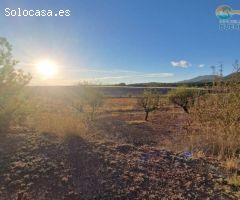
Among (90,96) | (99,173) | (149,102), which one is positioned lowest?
(149,102)

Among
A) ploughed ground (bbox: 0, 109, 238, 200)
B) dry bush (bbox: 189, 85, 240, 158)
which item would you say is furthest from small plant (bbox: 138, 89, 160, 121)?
ploughed ground (bbox: 0, 109, 238, 200)

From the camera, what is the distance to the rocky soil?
14.8 ft

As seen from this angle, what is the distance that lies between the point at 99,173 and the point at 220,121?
4.74m

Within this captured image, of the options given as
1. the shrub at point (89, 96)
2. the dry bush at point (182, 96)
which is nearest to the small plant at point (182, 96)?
the dry bush at point (182, 96)

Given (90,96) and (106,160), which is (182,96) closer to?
(90,96)

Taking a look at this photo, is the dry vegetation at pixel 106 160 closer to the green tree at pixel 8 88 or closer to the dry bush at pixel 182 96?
the green tree at pixel 8 88

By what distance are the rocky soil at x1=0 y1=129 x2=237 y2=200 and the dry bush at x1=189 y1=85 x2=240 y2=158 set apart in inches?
67.8

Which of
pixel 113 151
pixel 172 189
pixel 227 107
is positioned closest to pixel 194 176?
pixel 172 189

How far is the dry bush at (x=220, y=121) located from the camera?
7609 millimetres

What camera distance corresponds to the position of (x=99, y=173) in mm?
5133

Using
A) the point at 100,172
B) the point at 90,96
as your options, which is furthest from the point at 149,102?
the point at 100,172

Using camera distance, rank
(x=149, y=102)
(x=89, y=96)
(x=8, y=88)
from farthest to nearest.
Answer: (x=149, y=102) < (x=89, y=96) < (x=8, y=88)

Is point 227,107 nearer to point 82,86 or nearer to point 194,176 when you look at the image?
point 194,176

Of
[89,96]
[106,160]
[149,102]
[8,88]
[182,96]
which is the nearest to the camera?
[106,160]
